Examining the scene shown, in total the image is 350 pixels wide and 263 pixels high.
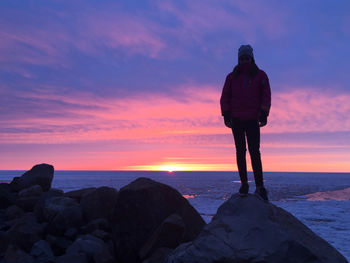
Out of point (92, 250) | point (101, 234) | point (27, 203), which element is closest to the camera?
point (92, 250)

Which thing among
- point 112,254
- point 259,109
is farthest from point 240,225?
point 112,254

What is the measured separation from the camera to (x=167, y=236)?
6648mm

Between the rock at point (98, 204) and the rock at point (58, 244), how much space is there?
123 cm

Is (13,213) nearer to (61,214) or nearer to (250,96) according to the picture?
(61,214)

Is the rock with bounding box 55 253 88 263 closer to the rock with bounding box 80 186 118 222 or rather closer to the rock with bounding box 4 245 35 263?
the rock with bounding box 4 245 35 263

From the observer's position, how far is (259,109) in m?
5.20

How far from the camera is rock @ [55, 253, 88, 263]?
6268 mm

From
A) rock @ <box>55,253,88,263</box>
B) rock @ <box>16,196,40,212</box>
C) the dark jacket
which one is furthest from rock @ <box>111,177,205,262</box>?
rock @ <box>16,196,40,212</box>

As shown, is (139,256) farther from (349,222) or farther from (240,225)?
(349,222)

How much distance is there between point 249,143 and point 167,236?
279cm

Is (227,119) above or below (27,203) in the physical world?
above

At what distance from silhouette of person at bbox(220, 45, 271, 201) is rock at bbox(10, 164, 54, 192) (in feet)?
33.6

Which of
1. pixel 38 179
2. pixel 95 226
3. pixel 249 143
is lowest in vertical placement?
pixel 95 226

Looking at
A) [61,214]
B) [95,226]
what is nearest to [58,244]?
[95,226]
